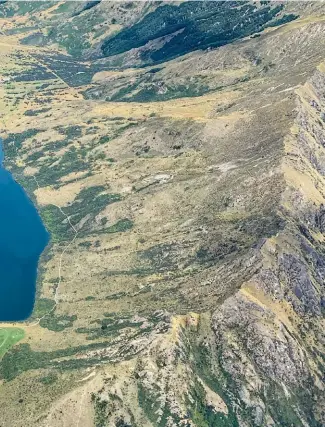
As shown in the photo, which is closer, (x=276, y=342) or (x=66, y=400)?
(x=66, y=400)

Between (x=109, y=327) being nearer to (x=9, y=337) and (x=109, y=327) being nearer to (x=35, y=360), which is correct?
(x=35, y=360)

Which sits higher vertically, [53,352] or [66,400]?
[66,400]

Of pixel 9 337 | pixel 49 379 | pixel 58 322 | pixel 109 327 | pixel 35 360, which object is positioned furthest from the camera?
pixel 58 322

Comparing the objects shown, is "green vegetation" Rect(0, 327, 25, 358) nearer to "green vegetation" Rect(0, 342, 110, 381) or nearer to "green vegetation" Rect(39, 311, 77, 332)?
"green vegetation" Rect(0, 342, 110, 381)

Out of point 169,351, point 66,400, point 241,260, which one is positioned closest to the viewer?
point 66,400

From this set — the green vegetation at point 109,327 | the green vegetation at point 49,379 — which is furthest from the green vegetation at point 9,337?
the green vegetation at point 49,379

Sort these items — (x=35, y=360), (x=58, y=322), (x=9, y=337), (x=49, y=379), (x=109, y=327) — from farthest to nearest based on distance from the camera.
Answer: (x=58, y=322) < (x=9, y=337) < (x=109, y=327) < (x=35, y=360) < (x=49, y=379)

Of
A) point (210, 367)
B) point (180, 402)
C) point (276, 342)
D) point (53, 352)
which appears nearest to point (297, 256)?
point (276, 342)

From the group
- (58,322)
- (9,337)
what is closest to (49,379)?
(9,337)

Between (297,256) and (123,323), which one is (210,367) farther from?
(297,256)
